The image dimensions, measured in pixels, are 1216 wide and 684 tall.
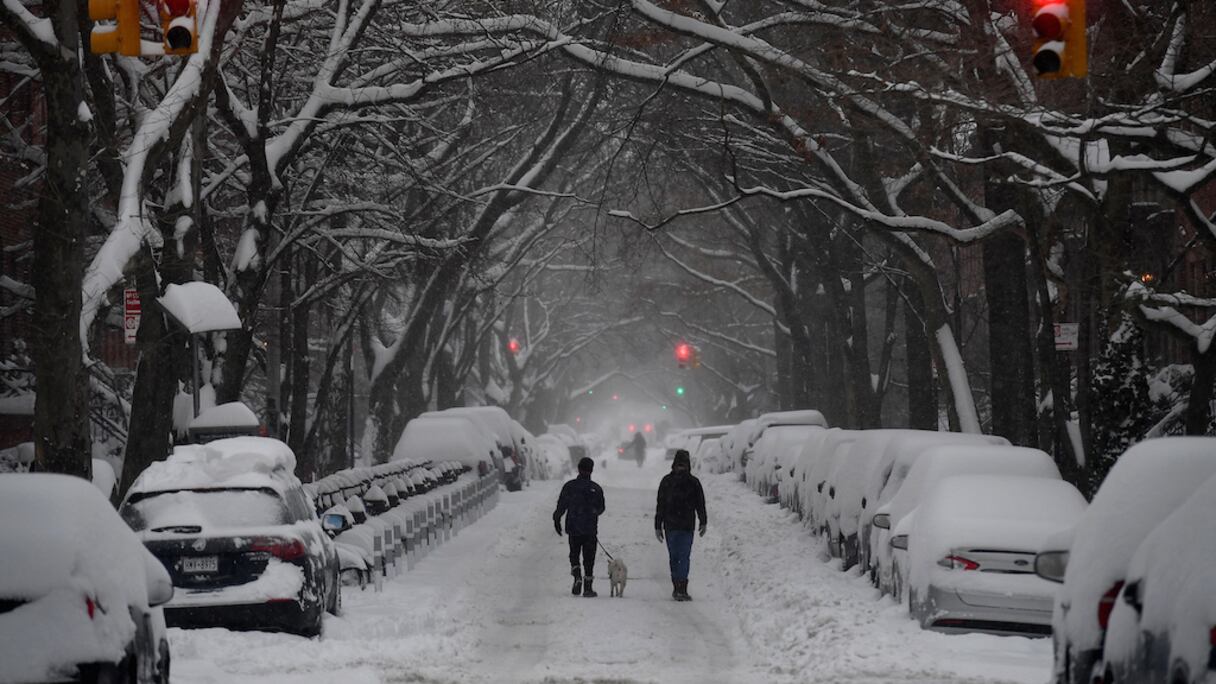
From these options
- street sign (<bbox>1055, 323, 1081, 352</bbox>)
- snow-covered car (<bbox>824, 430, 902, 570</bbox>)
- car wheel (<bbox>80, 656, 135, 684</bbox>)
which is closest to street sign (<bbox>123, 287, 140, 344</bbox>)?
snow-covered car (<bbox>824, 430, 902, 570</bbox>)

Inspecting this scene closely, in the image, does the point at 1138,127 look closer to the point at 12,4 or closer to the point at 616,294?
the point at 12,4

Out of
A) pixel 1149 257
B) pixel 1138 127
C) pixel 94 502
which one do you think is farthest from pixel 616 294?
pixel 94 502

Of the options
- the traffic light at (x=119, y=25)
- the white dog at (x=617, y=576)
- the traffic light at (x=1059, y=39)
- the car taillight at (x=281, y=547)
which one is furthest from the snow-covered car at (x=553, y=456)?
the traffic light at (x=1059, y=39)

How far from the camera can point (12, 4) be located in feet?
47.5

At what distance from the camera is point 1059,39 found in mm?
12508

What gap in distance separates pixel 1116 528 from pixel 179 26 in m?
7.60

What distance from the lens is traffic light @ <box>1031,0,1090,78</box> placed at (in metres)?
12.4

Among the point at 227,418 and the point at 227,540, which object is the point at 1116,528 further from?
the point at 227,418

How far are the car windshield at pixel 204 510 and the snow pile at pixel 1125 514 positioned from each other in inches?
281

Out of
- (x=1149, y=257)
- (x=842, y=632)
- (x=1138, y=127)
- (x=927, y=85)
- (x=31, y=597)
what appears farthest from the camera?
(x=1149, y=257)

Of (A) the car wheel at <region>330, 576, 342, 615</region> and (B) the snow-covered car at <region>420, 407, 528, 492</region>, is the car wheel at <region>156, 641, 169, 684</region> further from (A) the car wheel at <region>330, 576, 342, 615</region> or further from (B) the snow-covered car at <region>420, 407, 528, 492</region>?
(B) the snow-covered car at <region>420, 407, 528, 492</region>

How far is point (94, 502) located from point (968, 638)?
7.17 meters

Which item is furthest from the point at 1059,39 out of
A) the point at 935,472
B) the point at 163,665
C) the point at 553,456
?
the point at 553,456

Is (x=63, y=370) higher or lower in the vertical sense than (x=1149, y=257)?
lower
